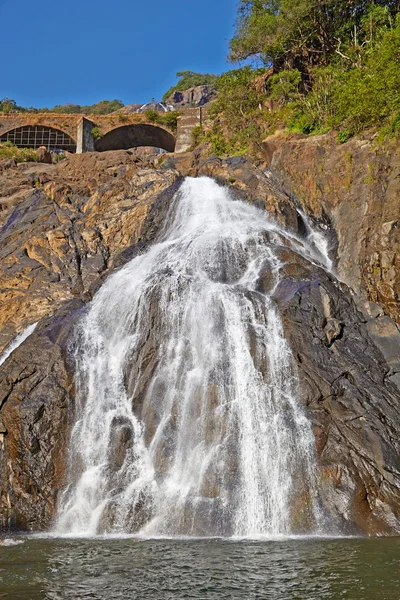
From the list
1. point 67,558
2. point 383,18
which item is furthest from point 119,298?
point 383,18

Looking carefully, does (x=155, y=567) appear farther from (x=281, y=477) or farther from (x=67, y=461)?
(x=67, y=461)

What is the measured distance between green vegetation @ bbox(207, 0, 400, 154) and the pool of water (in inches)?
936

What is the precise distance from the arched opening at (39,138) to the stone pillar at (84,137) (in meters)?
2.49

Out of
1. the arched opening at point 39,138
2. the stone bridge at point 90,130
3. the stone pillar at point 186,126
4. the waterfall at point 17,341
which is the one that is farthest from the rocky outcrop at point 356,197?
the arched opening at point 39,138

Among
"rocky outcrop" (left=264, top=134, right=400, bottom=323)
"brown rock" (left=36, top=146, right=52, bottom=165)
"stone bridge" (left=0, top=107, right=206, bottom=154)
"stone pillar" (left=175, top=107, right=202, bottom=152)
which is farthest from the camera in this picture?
"stone bridge" (left=0, top=107, right=206, bottom=154)

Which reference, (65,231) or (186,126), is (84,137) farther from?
(65,231)

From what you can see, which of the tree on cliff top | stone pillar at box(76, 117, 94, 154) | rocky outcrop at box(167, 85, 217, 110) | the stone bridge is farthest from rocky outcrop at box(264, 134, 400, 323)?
rocky outcrop at box(167, 85, 217, 110)

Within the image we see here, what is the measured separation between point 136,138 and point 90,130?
193 inches

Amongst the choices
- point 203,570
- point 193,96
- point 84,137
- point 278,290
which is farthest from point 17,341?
point 193,96

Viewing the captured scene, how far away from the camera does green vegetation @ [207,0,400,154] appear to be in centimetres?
3366

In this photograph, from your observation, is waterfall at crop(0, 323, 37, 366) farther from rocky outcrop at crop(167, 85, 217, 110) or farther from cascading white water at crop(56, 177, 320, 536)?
rocky outcrop at crop(167, 85, 217, 110)

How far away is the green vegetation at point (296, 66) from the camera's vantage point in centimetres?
3366

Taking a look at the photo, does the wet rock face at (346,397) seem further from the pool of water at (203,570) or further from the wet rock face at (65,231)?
the wet rock face at (65,231)

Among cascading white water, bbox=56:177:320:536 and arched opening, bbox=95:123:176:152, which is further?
arched opening, bbox=95:123:176:152
